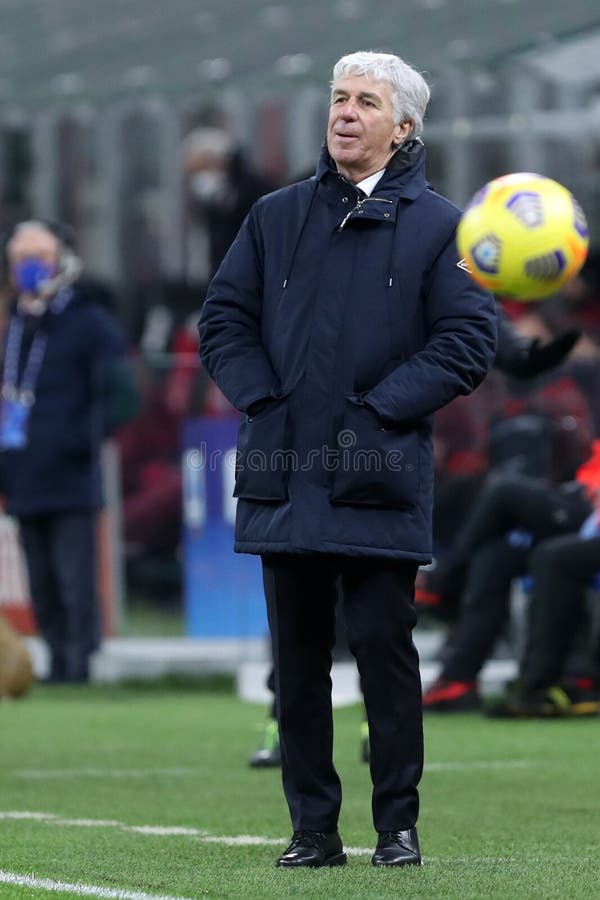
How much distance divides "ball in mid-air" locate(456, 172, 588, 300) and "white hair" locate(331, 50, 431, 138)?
23.1 inches

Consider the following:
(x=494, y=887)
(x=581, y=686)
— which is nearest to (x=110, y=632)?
(x=581, y=686)

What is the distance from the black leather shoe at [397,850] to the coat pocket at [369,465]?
831 mm

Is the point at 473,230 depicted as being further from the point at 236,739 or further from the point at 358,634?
the point at 236,739

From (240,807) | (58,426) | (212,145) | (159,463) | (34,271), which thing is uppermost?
(212,145)

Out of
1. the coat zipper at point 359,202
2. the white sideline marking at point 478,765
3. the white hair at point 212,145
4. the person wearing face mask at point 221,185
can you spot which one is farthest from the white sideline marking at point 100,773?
the white hair at point 212,145

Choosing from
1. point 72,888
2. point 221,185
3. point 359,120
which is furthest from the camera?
point 221,185

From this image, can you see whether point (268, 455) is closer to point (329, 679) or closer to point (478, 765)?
point (329, 679)

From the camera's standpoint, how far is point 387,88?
5.74 metres

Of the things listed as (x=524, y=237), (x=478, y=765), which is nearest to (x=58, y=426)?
(x=478, y=765)

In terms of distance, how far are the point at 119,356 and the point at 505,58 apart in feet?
9.98

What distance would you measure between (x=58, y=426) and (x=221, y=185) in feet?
10.2

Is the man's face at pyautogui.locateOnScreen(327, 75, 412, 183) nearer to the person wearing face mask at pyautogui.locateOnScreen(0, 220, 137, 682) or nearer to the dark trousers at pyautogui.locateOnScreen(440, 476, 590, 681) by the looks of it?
the dark trousers at pyautogui.locateOnScreen(440, 476, 590, 681)

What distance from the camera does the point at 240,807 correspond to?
7230 mm

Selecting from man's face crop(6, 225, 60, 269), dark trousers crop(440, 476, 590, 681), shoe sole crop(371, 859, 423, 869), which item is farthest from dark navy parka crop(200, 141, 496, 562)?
man's face crop(6, 225, 60, 269)
